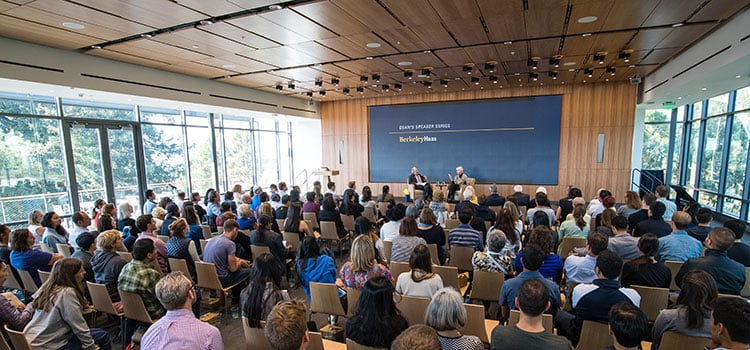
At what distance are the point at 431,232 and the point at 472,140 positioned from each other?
8.85 meters

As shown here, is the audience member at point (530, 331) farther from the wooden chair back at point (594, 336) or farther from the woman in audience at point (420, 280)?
the woman in audience at point (420, 280)

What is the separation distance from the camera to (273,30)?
5.55 meters

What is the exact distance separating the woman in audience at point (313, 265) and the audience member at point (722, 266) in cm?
338

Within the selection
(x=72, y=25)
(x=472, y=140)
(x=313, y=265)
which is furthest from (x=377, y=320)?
(x=472, y=140)

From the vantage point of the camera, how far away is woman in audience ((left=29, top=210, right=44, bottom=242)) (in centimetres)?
537

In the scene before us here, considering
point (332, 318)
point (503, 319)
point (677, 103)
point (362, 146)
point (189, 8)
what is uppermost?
point (189, 8)

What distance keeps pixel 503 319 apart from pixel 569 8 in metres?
4.43

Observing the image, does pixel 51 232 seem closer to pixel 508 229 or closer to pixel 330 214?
pixel 330 214

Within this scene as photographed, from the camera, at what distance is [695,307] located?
2291 mm

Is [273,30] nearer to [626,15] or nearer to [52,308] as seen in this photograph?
[52,308]

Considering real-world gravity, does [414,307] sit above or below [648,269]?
below

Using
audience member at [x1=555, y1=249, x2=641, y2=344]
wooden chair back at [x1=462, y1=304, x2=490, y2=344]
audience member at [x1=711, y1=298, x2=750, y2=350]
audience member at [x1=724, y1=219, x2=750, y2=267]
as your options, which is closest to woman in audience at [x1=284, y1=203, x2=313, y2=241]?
wooden chair back at [x1=462, y1=304, x2=490, y2=344]

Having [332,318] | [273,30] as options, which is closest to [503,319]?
[332,318]

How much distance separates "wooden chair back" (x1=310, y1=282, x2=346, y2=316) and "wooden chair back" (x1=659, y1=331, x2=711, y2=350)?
2.55m
